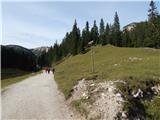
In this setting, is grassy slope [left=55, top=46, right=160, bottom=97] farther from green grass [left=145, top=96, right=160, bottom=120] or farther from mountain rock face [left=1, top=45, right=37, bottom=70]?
mountain rock face [left=1, top=45, right=37, bottom=70]

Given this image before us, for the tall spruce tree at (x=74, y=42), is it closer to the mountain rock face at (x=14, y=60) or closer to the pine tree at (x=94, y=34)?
the pine tree at (x=94, y=34)

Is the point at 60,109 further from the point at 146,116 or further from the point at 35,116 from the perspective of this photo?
the point at 146,116

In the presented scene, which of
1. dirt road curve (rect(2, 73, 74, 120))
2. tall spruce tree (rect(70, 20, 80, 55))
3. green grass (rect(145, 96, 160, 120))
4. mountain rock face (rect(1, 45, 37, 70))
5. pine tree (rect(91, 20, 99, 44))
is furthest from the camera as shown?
mountain rock face (rect(1, 45, 37, 70))

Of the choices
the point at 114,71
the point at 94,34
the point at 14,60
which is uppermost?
the point at 94,34

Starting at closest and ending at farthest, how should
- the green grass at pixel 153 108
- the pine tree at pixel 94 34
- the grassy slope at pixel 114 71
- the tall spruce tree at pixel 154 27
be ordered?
the green grass at pixel 153 108 → the grassy slope at pixel 114 71 → the tall spruce tree at pixel 154 27 → the pine tree at pixel 94 34

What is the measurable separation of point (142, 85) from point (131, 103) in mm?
3883

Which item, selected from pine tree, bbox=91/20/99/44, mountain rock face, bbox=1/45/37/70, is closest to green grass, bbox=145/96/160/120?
pine tree, bbox=91/20/99/44

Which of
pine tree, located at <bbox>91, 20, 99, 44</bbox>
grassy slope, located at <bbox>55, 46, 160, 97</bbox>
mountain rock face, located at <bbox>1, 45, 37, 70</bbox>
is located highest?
pine tree, located at <bbox>91, 20, 99, 44</bbox>

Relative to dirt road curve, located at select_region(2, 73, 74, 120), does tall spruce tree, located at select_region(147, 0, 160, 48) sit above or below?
above

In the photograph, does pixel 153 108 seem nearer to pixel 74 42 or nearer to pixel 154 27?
pixel 154 27

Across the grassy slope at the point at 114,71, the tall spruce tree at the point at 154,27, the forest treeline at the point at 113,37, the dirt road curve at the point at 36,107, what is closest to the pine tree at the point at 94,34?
the forest treeline at the point at 113,37

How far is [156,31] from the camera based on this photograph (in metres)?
93.3

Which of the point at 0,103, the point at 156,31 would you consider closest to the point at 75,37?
the point at 156,31

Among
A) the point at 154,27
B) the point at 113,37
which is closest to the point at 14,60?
the point at 113,37
